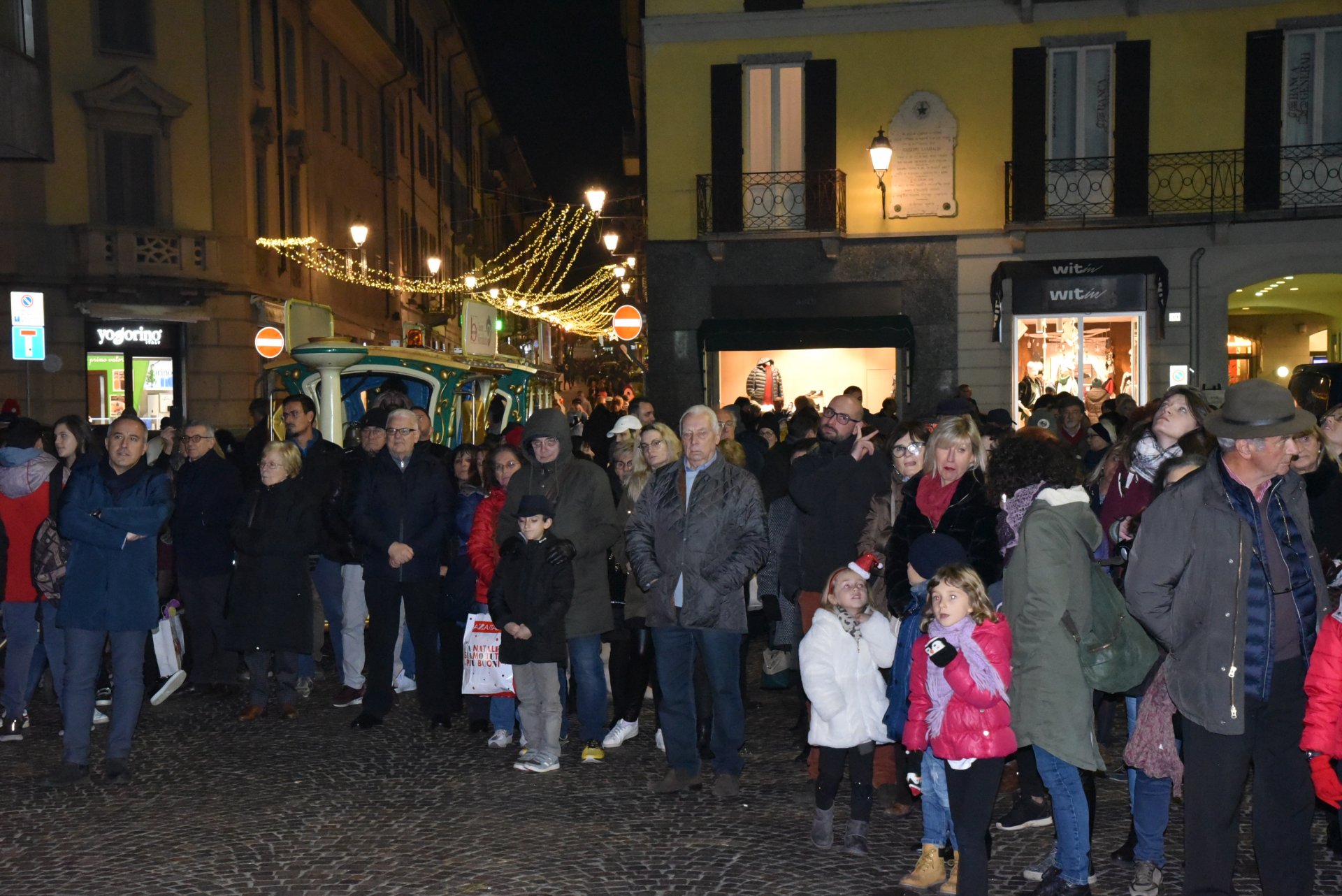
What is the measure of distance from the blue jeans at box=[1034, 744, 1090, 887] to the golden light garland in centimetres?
2170

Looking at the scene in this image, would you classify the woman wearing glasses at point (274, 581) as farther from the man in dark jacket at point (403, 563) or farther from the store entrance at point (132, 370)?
the store entrance at point (132, 370)

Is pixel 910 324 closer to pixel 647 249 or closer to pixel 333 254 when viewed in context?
pixel 647 249

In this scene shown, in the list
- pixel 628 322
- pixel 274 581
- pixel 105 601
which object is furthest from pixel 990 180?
pixel 105 601

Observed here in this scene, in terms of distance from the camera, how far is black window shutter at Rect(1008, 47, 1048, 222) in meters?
19.7

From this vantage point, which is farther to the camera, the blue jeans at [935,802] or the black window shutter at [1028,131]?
the black window shutter at [1028,131]

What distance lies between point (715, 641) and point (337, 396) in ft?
29.0

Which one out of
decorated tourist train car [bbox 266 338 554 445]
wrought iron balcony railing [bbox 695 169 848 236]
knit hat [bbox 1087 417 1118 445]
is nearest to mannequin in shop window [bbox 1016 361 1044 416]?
wrought iron balcony railing [bbox 695 169 848 236]

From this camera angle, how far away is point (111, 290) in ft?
82.0

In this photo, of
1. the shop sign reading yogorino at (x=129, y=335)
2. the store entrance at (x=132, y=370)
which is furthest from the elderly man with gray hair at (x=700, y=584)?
the shop sign reading yogorino at (x=129, y=335)

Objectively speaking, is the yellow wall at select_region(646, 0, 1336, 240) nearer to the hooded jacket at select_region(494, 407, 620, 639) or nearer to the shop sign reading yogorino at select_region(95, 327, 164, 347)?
the shop sign reading yogorino at select_region(95, 327, 164, 347)

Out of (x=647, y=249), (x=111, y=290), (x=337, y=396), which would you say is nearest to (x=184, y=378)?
(x=111, y=290)

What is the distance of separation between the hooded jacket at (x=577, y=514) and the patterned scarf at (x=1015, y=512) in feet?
8.81

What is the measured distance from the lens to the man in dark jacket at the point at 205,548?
9383mm

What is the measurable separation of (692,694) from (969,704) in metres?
2.27
